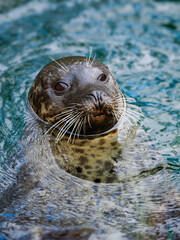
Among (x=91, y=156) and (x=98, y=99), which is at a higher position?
(x=98, y=99)

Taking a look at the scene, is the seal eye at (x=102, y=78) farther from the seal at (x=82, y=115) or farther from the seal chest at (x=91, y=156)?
the seal chest at (x=91, y=156)

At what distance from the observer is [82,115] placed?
385cm

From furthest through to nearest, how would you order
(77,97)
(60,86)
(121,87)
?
1. (121,87)
2. (60,86)
3. (77,97)

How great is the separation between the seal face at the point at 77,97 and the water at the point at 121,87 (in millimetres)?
476

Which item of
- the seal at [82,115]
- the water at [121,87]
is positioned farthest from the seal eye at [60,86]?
the water at [121,87]

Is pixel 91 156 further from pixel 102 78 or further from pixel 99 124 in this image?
pixel 102 78

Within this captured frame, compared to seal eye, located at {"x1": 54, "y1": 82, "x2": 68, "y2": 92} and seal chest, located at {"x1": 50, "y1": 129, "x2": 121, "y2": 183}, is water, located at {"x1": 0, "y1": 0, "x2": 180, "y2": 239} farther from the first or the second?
seal eye, located at {"x1": 54, "y1": 82, "x2": 68, "y2": 92}

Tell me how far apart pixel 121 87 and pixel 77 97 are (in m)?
1.76

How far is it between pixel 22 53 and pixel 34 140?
10.6ft

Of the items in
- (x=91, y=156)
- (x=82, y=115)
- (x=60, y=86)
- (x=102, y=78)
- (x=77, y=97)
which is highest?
(x=102, y=78)

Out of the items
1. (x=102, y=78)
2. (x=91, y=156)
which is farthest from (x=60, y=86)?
(x=91, y=156)

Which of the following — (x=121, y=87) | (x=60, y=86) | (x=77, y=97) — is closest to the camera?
(x=77, y=97)

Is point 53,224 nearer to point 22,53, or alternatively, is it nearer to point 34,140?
point 34,140

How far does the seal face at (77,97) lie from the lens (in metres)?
3.85
